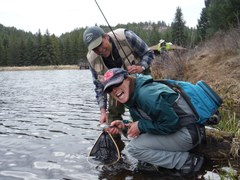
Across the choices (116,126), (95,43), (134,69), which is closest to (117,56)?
(134,69)

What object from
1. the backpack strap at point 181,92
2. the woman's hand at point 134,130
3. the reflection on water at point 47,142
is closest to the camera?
the backpack strap at point 181,92

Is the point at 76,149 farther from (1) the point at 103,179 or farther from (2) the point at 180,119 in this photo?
(2) the point at 180,119

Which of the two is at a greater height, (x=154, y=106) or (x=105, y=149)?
(x=154, y=106)

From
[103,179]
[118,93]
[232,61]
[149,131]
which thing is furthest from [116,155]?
[232,61]

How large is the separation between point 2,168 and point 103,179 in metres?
1.72

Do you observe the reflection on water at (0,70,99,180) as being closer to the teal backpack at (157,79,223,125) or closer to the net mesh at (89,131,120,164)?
the net mesh at (89,131,120,164)

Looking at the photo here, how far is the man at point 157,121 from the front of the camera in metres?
4.27

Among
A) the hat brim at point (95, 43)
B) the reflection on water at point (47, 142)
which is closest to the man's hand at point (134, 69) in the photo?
the hat brim at point (95, 43)

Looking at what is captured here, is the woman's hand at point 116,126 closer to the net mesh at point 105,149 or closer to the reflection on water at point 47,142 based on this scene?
the net mesh at point 105,149

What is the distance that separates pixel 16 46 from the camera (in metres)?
111

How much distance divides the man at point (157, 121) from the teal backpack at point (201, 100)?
108 millimetres

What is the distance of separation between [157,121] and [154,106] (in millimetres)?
294

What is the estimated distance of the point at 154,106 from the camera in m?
4.19

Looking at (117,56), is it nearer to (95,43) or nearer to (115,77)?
(95,43)
